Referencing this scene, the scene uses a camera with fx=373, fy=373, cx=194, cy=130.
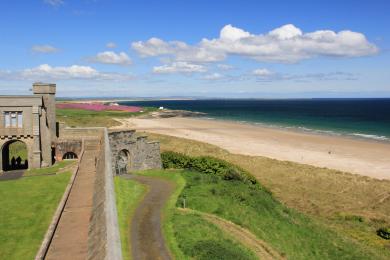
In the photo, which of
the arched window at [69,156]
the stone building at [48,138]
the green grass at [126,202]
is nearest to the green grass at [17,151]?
the stone building at [48,138]

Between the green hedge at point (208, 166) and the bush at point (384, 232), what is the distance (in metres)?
11.7

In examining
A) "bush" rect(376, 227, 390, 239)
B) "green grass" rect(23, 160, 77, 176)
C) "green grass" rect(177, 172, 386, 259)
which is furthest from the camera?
"green grass" rect(23, 160, 77, 176)

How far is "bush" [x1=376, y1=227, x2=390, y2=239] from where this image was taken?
27427mm

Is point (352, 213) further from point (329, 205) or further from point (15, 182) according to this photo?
point (15, 182)

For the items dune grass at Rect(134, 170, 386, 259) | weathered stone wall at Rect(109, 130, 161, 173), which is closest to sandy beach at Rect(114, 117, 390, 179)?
dune grass at Rect(134, 170, 386, 259)

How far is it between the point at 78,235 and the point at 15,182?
1297 centimetres

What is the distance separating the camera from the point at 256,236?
23.3 meters

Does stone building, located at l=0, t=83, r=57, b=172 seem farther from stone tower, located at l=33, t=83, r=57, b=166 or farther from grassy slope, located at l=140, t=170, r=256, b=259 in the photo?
grassy slope, located at l=140, t=170, r=256, b=259

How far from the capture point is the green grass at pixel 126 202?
19.2 meters

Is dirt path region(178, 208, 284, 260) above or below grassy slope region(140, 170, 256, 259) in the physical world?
below

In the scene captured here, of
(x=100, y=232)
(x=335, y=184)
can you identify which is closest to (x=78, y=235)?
(x=100, y=232)

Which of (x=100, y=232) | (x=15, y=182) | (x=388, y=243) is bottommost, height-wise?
(x=388, y=243)

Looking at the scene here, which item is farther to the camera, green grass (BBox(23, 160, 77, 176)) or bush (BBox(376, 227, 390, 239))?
green grass (BBox(23, 160, 77, 176))

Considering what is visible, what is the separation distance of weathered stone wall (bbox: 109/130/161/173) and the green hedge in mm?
1329
